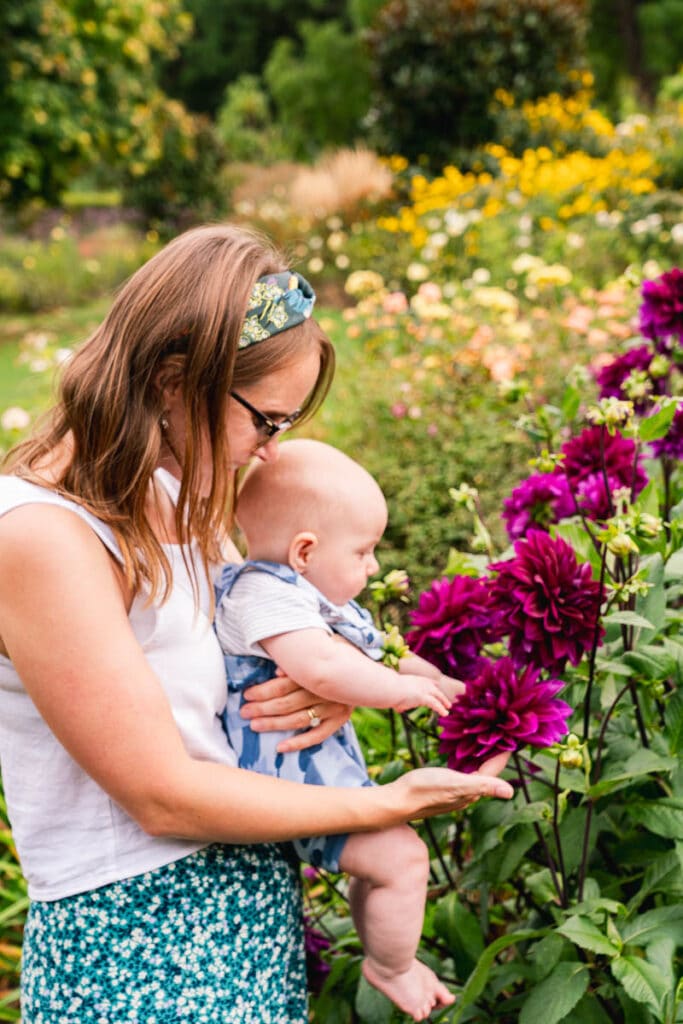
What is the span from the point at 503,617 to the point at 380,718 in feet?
3.87

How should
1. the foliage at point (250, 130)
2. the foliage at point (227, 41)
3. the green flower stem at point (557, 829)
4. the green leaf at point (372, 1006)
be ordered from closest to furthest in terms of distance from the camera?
the green flower stem at point (557, 829), the green leaf at point (372, 1006), the foliage at point (250, 130), the foliage at point (227, 41)

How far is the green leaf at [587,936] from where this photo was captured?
1.42 m

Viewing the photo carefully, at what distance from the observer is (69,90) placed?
10.0 meters

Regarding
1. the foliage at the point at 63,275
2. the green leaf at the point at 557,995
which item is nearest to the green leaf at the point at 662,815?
the green leaf at the point at 557,995

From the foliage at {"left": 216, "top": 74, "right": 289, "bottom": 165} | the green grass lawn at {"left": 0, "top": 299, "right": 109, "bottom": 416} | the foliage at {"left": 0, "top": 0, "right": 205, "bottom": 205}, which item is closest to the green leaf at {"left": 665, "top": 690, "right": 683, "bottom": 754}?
the green grass lawn at {"left": 0, "top": 299, "right": 109, "bottom": 416}

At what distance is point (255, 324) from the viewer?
1424 mm

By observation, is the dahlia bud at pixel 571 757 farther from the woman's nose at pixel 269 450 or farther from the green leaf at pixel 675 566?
the woman's nose at pixel 269 450

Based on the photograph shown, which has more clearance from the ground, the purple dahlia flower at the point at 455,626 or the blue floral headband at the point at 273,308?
the blue floral headband at the point at 273,308

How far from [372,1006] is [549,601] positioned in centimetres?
86

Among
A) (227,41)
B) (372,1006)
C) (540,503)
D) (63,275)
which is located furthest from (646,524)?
(227,41)

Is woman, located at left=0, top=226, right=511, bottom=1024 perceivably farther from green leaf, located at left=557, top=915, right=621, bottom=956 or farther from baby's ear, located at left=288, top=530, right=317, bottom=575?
green leaf, located at left=557, top=915, right=621, bottom=956

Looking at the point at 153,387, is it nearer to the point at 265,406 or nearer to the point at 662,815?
the point at 265,406

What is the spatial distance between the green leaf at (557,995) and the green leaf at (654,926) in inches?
3.4

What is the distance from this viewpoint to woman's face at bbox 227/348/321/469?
1.45 meters
